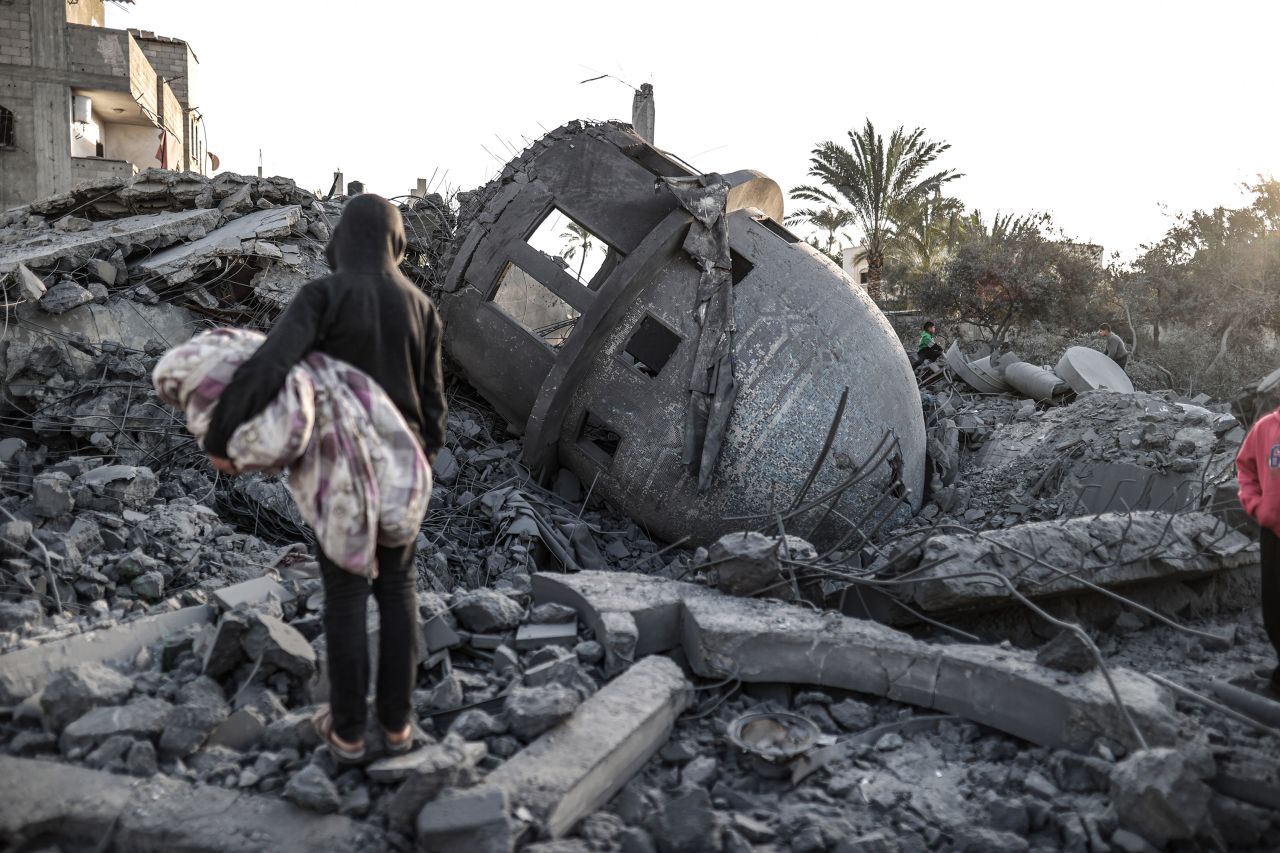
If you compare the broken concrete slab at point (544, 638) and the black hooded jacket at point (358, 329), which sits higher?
the black hooded jacket at point (358, 329)

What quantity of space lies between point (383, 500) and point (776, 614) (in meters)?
1.91

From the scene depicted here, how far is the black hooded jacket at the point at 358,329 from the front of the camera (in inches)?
89.5

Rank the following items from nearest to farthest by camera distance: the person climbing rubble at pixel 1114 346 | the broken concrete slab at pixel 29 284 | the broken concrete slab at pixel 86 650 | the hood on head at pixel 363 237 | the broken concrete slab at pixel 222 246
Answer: the hood on head at pixel 363 237 → the broken concrete slab at pixel 86 650 → the broken concrete slab at pixel 29 284 → the broken concrete slab at pixel 222 246 → the person climbing rubble at pixel 1114 346

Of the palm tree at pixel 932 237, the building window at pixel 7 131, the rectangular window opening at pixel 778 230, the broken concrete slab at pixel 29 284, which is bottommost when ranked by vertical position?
the broken concrete slab at pixel 29 284

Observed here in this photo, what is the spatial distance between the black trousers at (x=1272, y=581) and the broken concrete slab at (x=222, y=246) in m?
7.56

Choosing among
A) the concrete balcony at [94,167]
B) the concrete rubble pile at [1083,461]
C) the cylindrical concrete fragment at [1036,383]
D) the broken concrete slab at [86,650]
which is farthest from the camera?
the concrete balcony at [94,167]

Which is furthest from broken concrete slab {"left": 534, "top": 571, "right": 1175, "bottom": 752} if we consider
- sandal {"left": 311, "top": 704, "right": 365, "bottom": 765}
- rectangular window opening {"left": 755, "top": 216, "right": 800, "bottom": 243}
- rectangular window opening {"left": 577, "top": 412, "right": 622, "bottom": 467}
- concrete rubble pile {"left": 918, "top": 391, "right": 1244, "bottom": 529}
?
rectangular window opening {"left": 755, "top": 216, "right": 800, "bottom": 243}

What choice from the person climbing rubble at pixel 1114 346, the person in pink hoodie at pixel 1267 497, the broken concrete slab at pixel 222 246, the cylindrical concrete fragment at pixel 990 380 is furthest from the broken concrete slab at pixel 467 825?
the person climbing rubble at pixel 1114 346

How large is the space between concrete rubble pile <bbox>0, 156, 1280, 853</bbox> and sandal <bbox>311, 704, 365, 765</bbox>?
0.21 ft

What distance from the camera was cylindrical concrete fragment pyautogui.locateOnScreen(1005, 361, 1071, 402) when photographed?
10188mm

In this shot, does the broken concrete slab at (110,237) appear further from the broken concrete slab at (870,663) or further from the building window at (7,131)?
the building window at (7,131)

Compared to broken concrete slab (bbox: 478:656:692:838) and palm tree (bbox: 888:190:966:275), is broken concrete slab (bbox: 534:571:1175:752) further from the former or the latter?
palm tree (bbox: 888:190:966:275)

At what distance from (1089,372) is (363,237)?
32.5ft

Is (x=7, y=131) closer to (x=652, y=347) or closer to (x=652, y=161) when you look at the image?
(x=652, y=161)
